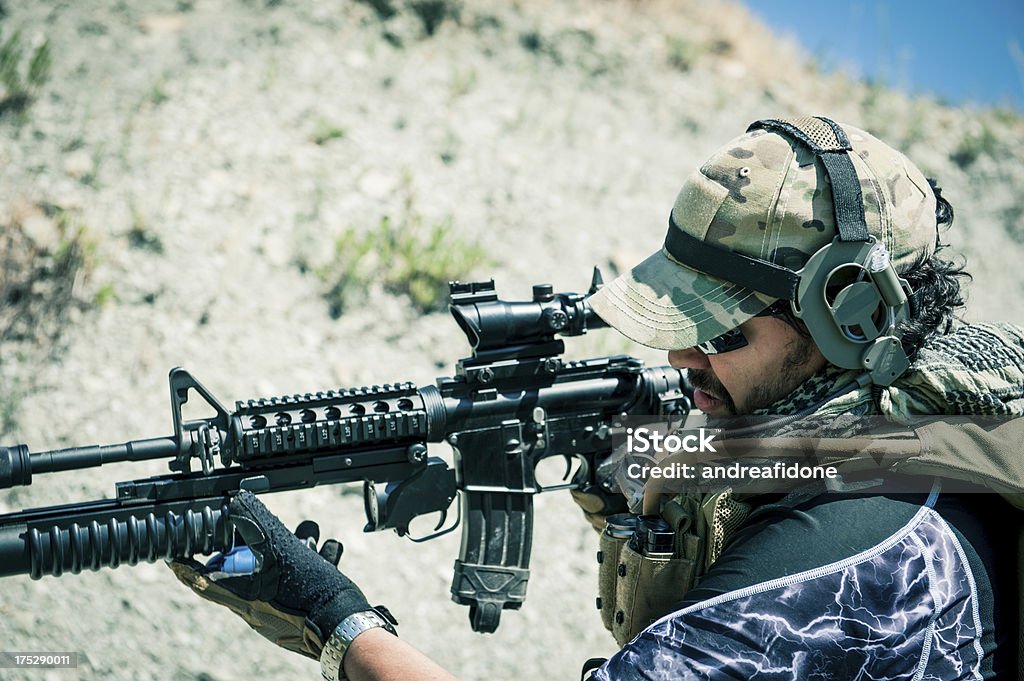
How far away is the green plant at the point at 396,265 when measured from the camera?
A: 21.7 ft

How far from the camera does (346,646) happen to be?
2.56 metres

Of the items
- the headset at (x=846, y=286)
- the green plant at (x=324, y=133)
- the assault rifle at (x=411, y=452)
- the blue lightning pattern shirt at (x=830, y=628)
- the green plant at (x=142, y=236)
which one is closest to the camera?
the blue lightning pattern shirt at (x=830, y=628)

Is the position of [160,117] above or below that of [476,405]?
above

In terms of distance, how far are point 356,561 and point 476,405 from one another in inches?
84.4

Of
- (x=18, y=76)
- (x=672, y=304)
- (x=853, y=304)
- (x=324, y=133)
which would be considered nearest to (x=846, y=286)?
(x=853, y=304)

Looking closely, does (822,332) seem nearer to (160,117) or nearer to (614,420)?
(614,420)

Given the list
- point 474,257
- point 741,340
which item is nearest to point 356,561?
point 474,257

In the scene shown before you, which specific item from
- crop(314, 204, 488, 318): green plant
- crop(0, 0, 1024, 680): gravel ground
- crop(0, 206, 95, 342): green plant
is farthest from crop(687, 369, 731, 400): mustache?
crop(0, 206, 95, 342): green plant

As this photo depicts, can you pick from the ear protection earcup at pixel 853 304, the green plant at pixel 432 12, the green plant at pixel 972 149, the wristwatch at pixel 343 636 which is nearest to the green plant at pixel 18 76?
the green plant at pixel 432 12

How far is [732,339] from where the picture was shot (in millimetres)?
2594

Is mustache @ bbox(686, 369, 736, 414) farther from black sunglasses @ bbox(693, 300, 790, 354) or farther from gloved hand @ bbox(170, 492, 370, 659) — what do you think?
gloved hand @ bbox(170, 492, 370, 659)

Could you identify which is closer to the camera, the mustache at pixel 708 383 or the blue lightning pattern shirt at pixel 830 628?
the blue lightning pattern shirt at pixel 830 628

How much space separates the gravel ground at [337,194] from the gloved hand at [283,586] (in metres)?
2.02

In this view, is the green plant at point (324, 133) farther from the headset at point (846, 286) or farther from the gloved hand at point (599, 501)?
the headset at point (846, 286)
